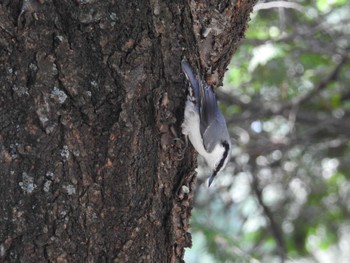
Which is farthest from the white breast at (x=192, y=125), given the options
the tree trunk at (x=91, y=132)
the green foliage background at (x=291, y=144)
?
the green foliage background at (x=291, y=144)

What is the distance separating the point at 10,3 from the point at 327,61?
3.06 meters

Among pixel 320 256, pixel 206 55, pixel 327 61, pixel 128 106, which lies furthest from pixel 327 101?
pixel 128 106

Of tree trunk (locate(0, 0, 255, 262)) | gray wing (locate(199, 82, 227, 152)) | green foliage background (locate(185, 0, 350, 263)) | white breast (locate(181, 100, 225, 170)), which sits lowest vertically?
tree trunk (locate(0, 0, 255, 262))

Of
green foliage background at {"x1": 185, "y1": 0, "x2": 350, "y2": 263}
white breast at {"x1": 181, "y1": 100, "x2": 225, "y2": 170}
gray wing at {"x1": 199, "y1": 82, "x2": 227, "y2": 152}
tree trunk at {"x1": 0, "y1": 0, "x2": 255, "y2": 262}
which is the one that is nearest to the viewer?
tree trunk at {"x1": 0, "y1": 0, "x2": 255, "y2": 262}

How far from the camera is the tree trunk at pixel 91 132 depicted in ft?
5.32

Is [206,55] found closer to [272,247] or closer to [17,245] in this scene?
[17,245]

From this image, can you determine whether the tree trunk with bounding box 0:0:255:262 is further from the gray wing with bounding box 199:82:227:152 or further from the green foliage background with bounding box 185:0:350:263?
the green foliage background with bounding box 185:0:350:263

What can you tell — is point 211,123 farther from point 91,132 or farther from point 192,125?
point 91,132

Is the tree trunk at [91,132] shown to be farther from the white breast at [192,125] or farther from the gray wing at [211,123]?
the gray wing at [211,123]

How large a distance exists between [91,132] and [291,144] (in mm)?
2488

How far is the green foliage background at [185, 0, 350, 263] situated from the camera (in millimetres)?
4094

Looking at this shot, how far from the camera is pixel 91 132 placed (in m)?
1.69

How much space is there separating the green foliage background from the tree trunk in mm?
2206

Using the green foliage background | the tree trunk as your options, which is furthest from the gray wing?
the green foliage background
